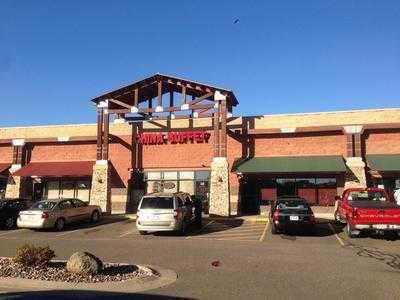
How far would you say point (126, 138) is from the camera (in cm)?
3155

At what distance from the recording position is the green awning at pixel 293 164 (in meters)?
26.3

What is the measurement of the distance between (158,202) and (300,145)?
12907 millimetres

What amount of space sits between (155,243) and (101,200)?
14.5m

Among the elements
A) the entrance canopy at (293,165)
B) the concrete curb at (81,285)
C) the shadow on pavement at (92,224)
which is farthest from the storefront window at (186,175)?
the concrete curb at (81,285)

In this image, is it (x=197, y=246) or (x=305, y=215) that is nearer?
(x=197, y=246)

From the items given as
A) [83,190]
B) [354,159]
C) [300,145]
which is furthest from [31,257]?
[83,190]

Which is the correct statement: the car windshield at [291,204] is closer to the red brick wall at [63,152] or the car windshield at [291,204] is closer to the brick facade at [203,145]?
the brick facade at [203,145]

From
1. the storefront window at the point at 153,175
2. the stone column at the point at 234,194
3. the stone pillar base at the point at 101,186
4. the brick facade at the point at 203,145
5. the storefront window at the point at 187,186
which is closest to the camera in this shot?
the brick facade at the point at 203,145

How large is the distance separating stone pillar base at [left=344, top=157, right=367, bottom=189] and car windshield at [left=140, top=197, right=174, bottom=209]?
41.3 ft

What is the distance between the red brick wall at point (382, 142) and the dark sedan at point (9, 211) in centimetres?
1925

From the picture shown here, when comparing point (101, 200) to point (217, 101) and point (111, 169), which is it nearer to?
point (111, 169)

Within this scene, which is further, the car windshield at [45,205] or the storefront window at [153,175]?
the storefront window at [153,175]

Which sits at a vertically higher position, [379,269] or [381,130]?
[381,130]

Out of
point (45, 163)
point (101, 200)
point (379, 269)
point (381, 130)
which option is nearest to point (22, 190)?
point (45, 163)
